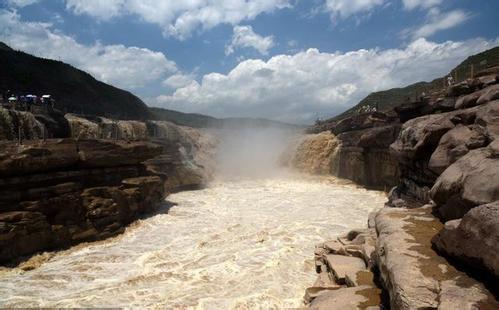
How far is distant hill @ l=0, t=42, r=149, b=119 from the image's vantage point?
3819 centimetres

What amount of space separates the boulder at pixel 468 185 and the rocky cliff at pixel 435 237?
0.06ft

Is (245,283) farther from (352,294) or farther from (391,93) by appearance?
(391,93)

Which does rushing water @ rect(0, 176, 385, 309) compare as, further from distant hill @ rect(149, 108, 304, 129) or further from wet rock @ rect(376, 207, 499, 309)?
distant hill @ rect(149, 108, 304, 129)

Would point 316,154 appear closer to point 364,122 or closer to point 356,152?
point 364,122

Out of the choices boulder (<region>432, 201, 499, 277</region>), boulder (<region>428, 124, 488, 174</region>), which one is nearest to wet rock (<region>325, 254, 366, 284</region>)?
boulder (<region>432, 201, 499, 277</region>)

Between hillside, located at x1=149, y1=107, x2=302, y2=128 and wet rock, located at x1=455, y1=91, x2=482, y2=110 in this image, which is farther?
hillside, located at x1=149, y1=107, x2=302, y2=128

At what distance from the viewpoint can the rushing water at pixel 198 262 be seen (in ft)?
30.3

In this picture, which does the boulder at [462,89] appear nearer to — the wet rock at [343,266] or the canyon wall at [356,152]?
the canyon wall at [356,152]

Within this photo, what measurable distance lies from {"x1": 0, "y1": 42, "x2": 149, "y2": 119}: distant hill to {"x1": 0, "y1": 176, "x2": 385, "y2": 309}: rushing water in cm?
2362

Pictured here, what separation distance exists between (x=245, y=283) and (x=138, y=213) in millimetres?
8963

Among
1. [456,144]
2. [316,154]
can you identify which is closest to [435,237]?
[456,144]

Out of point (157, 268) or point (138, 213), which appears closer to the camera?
point (157, 268)

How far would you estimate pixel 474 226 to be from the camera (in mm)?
4715

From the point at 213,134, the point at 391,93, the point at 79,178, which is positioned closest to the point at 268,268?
the point at 79,178
